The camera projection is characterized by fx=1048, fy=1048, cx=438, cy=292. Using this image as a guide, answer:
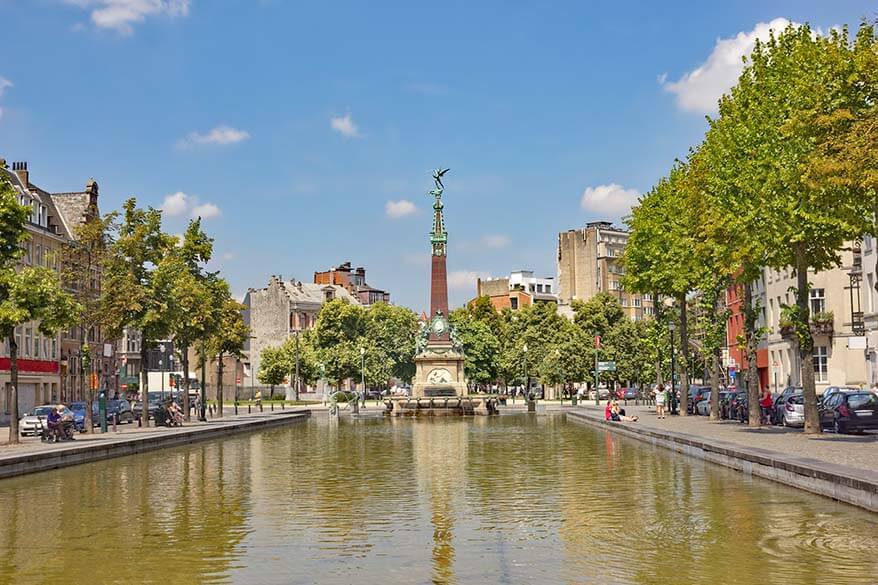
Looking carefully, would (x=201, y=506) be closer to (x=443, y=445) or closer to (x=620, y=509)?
(x=620, y=509)

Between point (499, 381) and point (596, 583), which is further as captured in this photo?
point (499, 381)

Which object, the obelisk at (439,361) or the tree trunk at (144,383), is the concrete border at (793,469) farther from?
the obelisk at (439,361)

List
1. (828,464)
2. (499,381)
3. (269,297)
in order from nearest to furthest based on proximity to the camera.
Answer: (828,464), (499,381), (269,297)

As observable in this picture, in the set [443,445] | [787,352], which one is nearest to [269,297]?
[787,352]

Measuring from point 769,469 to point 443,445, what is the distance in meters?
16.1

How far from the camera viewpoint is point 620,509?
18.3 m

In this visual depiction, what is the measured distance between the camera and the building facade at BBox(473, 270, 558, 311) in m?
180

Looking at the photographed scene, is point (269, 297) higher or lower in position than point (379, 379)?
higher

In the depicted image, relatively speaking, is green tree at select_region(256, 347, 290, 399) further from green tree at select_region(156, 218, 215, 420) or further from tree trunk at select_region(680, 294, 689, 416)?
tree trunk at select_region(680, 294, 689, 416)

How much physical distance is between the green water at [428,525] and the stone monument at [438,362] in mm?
41020

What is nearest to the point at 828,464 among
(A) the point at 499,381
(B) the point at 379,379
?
(B) the point at 379,379

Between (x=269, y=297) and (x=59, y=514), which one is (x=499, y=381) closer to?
(x=269, y=297)

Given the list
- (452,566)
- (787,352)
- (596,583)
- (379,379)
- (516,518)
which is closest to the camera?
(596,583)

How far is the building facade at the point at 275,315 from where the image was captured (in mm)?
152750
